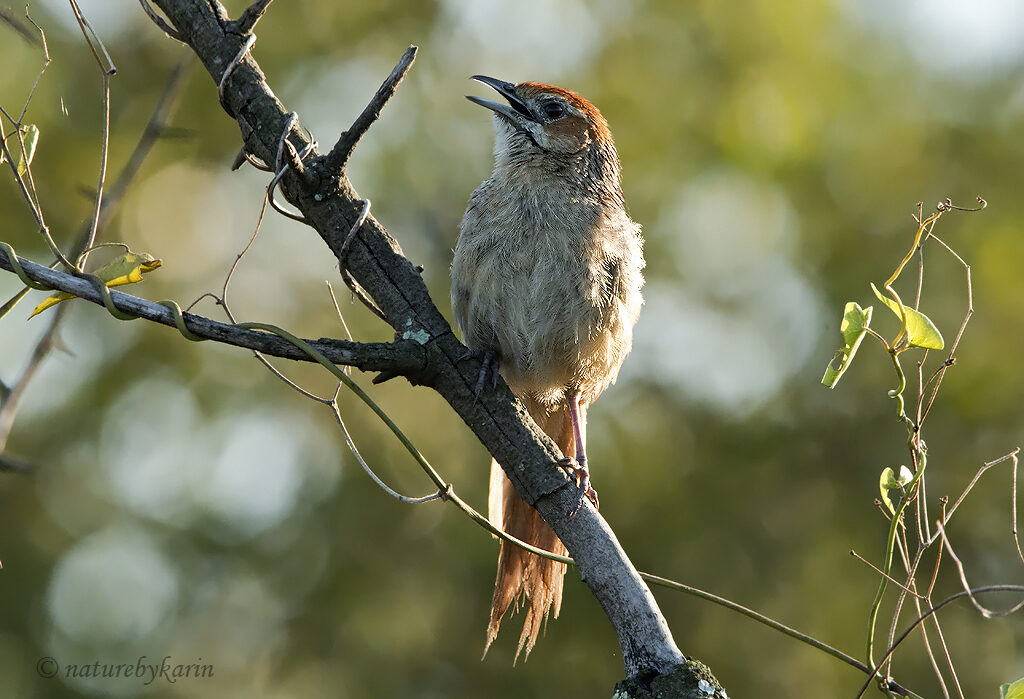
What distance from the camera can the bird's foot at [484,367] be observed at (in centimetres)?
289

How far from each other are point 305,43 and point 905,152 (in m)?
4.97

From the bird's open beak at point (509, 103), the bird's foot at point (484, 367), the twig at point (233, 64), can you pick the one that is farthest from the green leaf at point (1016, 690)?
the bird's open beak at point (509, 103)

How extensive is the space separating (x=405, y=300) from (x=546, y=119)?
2001 mm

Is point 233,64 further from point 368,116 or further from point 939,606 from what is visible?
point 939,606

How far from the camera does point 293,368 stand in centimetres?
690

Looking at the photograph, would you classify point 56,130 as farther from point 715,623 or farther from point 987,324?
point 987,324

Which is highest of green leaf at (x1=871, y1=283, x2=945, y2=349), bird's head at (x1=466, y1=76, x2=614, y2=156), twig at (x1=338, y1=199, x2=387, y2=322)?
bird's head at (x1=466, y1=76, x2=614, y2=156)

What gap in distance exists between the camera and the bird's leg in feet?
9.46

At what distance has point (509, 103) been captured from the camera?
16.0 feet

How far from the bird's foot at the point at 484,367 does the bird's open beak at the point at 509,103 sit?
50.7 inches

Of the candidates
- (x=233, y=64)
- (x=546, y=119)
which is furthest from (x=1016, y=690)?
(x=546, y=119)

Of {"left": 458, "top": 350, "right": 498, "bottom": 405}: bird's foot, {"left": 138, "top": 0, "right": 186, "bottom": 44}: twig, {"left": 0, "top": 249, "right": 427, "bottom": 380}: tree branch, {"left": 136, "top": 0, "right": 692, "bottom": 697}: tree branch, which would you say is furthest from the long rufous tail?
{"left": 138, "top": 0, "right": 186, "bottom": 44}: twig

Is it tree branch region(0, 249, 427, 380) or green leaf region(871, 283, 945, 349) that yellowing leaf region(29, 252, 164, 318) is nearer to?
tree branch region(0, 249, 427, 380)

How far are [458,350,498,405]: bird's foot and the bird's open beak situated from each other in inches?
50.7
